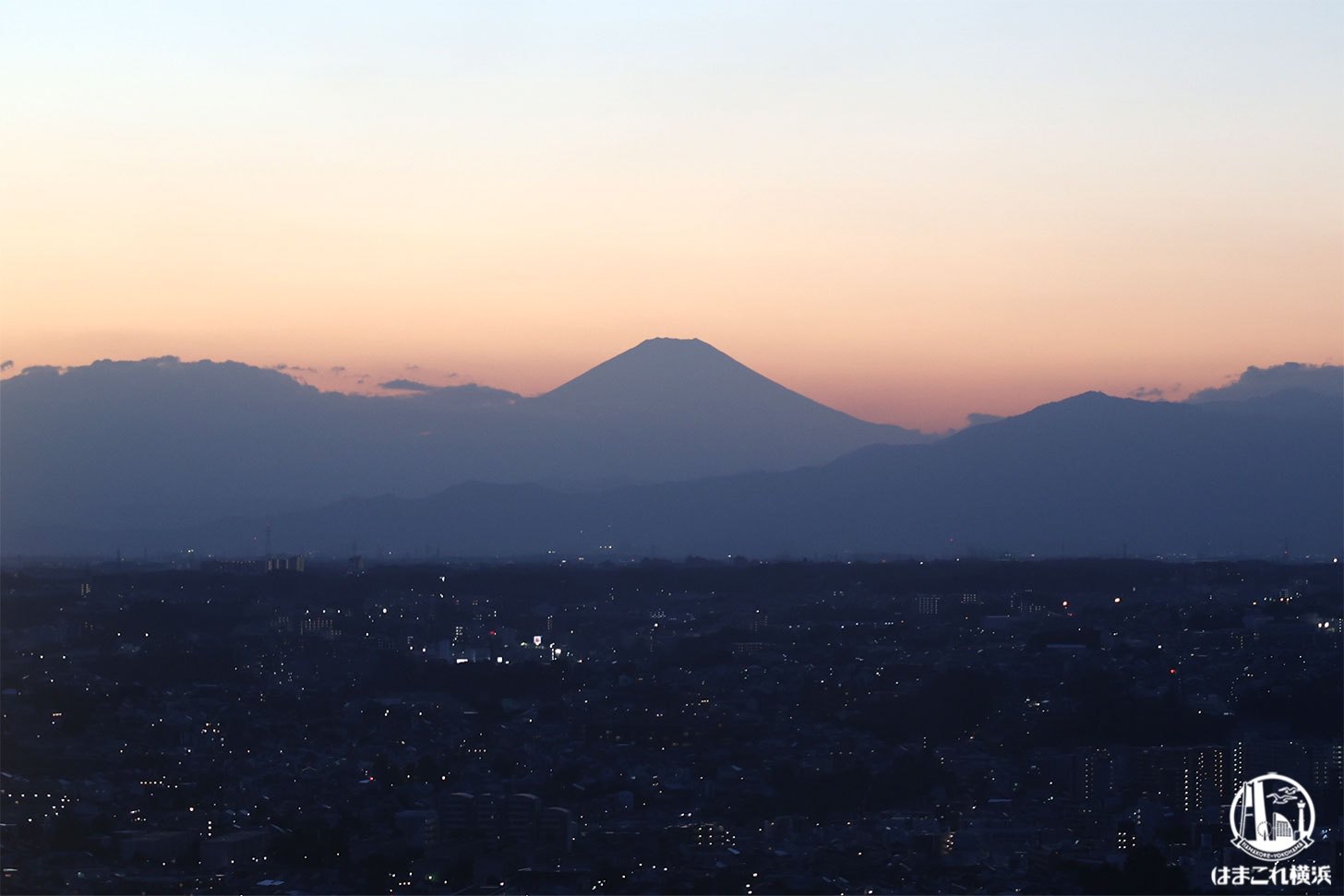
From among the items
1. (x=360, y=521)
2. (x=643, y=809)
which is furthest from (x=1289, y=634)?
(x=360, y=521)

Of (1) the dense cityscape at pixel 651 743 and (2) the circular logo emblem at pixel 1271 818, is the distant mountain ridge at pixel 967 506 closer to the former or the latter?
(1) the dense cityscape at pixel 651 743

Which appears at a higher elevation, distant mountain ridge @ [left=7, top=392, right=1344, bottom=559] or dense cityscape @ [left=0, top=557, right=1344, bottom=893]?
distant mountain ridge @ [left=7, top=392, right=1344, bottom=559]

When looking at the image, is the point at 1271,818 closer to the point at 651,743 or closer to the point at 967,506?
the point at 651,743

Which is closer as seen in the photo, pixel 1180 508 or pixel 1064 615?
pixel 1064 615

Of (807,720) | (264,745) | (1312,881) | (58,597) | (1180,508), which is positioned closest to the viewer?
(1312,881)

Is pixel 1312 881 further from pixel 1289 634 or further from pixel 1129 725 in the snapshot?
pixel 1289 634

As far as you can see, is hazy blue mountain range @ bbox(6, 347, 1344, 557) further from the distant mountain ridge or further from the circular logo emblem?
the circular logo emblem

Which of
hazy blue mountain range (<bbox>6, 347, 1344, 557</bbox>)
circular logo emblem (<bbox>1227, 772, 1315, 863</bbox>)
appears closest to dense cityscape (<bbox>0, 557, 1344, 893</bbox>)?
circular logo emblem (<bbox>1227, 772, 1315, 863</bbox>)
